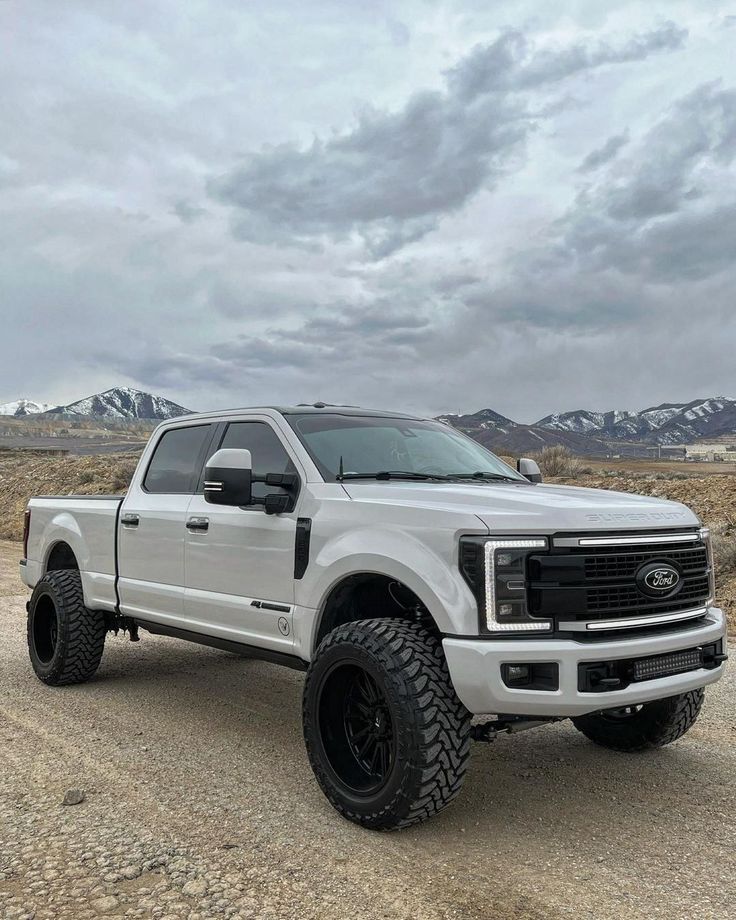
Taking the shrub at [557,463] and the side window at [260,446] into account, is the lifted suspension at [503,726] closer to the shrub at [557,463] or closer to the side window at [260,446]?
the side window at [260,446]

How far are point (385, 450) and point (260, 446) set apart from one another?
0.76 m

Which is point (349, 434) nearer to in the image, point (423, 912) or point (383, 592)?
point (383, 592)

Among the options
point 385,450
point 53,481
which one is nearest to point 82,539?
point 385,450

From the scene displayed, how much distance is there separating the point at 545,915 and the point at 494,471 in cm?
267

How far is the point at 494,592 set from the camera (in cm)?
354

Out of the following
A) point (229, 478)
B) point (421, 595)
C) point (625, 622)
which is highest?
point (229, 478)

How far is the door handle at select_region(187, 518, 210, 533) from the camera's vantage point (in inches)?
203

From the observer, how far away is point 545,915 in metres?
3.10

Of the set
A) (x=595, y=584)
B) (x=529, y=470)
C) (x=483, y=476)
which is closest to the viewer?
(x=595, y=584)

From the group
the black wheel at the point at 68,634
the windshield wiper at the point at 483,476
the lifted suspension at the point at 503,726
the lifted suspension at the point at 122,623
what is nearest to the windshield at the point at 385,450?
the windshield wiper at the point at 483,476

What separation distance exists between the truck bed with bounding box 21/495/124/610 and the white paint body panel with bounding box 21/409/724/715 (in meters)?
0.03

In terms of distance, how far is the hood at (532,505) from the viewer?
3.63 metres

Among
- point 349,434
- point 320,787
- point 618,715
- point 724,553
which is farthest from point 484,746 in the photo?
point 724,553

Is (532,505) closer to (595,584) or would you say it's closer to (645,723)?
(595,584)
